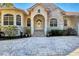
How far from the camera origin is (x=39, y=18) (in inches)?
180

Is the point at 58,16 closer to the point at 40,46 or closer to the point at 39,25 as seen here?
the point at 39,25

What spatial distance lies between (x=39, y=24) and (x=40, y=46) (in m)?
0.47

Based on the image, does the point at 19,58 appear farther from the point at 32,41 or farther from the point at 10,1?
the point at 10,1

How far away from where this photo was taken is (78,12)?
4395mm

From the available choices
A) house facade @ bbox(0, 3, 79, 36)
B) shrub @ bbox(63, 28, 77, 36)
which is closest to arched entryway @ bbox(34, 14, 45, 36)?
house facade @ bbox(0, 3, 79, 36)

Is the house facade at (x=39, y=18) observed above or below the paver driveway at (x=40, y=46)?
above

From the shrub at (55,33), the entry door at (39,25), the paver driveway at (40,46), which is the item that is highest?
the entry door at (39,25)

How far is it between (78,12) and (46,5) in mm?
653

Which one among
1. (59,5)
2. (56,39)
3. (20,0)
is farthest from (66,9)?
(20,0)

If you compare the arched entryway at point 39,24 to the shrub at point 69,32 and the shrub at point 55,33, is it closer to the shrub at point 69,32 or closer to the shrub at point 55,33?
the shrub at point 55,33

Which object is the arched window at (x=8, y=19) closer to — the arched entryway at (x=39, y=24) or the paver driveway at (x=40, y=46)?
the paver driveway at (x=40, y=46)

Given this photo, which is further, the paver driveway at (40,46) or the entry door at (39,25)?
the entry door at (39,25)

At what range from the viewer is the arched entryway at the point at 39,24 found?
4.54 metres

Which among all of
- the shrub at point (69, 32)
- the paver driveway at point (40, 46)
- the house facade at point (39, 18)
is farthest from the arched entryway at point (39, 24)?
the shrub at point (69, 32)
